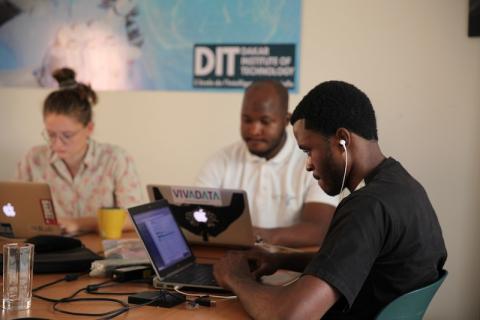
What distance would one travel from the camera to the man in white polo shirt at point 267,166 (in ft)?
9.20

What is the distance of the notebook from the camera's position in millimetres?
1647

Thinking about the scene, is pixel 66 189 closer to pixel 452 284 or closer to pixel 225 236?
pixel 225 236

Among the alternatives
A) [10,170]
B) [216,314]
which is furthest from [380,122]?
[10,170]

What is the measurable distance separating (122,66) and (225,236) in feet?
5.76

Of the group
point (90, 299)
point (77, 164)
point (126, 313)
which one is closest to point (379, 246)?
point (126, 313)

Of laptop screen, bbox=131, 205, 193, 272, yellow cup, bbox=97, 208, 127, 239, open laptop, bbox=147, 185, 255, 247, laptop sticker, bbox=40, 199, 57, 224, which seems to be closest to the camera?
laptop screen, bbox=131, 205, 193, 272

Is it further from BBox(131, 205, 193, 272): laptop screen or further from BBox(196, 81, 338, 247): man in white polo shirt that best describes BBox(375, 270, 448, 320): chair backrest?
BBox(196, 81, 338, 247): man in white polo shirt

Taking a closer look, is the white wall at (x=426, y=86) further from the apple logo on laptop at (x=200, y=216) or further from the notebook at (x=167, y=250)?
the notebook at (x=167, y=250)

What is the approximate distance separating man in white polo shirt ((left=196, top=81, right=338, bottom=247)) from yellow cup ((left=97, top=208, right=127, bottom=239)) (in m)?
0.58

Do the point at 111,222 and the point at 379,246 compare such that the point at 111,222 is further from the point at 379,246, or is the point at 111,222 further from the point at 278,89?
the point at 379,246

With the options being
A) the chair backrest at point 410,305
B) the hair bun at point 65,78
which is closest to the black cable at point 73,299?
the chair backrest at point 410,305

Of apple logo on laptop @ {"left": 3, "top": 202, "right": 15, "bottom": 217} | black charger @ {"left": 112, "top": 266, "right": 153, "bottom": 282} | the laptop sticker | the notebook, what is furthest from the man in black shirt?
apple logo on laptop @ {"left": 3, "top": 202, "right": 15, "bottom": 217}

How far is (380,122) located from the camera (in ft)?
10.1

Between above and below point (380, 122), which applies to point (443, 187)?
below
